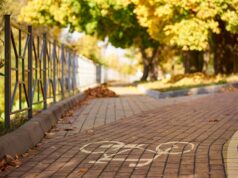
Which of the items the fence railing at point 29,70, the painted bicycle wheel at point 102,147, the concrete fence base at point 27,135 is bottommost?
the painted bicycle wheel at point 102,147

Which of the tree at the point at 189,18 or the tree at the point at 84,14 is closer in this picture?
the tree at the point at 189,18

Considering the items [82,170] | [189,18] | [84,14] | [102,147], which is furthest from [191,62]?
[82,170]

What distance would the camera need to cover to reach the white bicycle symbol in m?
6.60

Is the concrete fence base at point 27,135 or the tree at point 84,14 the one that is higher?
the tree at point 84,14

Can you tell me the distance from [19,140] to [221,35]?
65.8 ft

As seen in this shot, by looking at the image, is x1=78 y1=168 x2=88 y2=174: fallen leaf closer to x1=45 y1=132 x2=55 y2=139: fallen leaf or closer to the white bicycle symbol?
the white bicycle symbol

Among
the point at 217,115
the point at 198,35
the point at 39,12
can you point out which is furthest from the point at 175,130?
the point at 39,12

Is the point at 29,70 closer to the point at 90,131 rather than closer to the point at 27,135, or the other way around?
the point at 90,131

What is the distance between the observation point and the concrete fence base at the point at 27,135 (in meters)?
6.57

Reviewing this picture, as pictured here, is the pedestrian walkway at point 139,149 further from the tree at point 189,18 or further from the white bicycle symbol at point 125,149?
the tree at point 189,18

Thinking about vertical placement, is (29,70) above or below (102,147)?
above

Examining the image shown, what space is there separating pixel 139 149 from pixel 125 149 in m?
0.20

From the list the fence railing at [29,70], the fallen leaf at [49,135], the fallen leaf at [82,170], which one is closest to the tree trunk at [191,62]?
the fence railing at [29,70]

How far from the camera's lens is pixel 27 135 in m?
7.61
